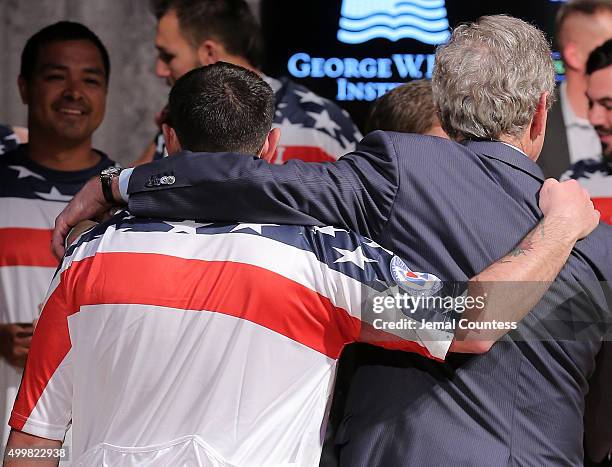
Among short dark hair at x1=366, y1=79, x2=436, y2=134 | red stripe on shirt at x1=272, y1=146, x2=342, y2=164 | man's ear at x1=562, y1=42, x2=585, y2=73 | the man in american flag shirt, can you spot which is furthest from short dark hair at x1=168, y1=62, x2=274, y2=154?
man's ear at x1=562, y1=42, x2=585, y2=73

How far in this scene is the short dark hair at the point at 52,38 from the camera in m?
3.48

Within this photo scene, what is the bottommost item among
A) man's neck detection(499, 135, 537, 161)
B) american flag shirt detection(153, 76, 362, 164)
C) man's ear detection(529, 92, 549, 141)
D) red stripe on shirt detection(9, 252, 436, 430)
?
american flag shirt detection(153, 76, 362, 164)

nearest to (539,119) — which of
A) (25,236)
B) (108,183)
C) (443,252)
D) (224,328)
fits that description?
(443,252)

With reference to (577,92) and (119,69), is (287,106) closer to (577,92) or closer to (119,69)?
(119,69)

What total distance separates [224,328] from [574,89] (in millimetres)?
2186

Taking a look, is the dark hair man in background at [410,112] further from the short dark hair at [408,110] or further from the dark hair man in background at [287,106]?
the dark hair man in background at [287,106]

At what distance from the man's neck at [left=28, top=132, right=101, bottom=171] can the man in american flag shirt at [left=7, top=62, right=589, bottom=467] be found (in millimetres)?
1649

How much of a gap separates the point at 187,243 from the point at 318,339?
302 millimetres

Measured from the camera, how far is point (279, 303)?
1.77 meters

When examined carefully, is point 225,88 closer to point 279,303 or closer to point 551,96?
point 279,303

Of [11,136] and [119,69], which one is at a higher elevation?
[119,69]

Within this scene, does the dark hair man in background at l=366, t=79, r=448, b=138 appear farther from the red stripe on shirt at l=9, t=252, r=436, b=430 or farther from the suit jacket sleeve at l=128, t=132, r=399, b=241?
the red stripe on shirt at l=9, t=252, r=436, b=430

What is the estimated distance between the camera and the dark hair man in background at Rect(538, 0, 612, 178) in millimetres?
3459

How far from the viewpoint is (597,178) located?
342 centimetres
